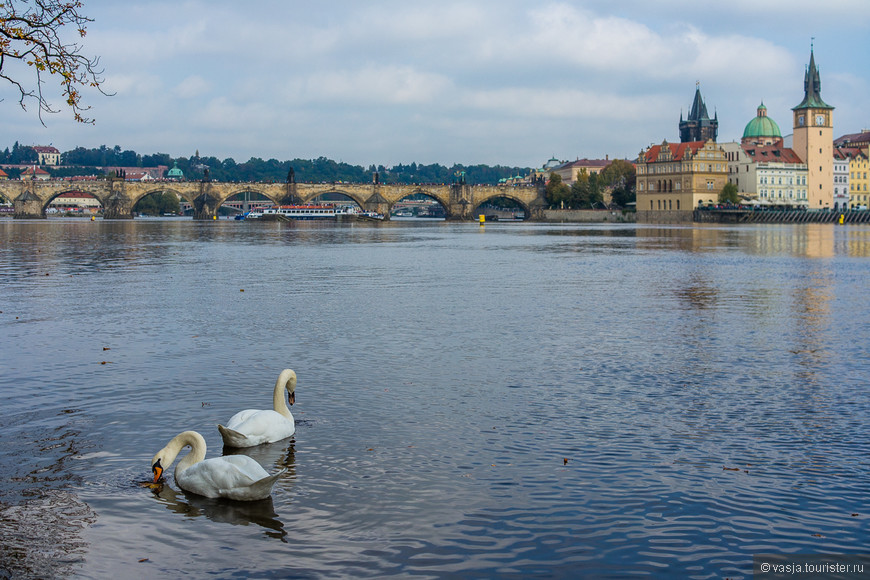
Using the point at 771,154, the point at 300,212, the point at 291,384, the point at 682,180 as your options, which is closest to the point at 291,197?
the point at 300,212

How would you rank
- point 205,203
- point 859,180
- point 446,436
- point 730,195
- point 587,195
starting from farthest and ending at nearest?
point 859,180, point 587,195, point 205,203, point 730,195, point 446,436

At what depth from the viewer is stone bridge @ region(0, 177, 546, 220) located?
457 ft

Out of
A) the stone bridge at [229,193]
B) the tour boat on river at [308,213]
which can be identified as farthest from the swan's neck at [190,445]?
the stone bridge at [229,193]

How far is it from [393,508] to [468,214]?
15720 cm

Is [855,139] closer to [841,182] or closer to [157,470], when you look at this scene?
[841,182]

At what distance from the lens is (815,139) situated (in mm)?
148375

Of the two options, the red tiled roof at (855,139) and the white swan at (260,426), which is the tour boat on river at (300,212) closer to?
the red tiled roof at (855,139)

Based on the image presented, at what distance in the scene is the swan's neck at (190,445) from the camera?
26.7 feet

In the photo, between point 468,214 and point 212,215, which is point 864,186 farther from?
point 212,215

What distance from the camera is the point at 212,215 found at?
14938 centimetres

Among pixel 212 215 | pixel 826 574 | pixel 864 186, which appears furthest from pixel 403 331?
pixel 864 186

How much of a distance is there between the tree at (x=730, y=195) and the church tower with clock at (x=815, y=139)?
18625 millimetres

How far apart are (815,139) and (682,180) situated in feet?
80.6

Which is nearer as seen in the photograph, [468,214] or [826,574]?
[826,574]
